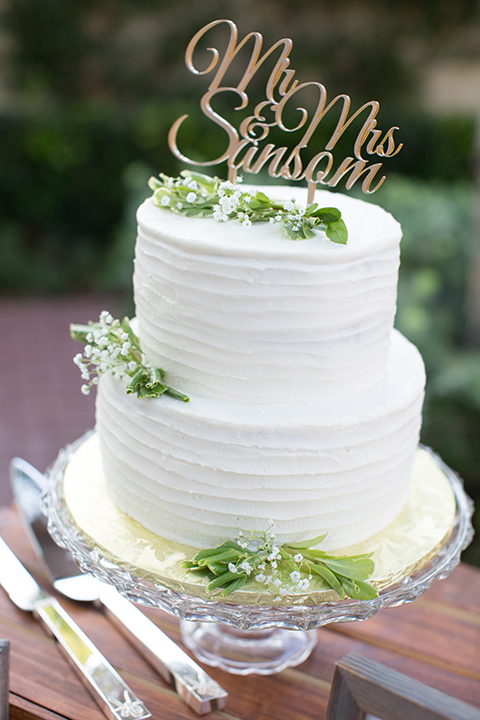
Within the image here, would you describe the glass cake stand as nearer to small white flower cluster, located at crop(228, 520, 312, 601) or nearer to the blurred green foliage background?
small white flower cluster, located at crop(228, 520, 312, 601)

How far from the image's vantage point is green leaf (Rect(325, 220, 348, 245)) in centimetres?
160

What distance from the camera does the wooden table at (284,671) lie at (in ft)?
5.76

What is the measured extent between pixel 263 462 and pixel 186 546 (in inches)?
13.7

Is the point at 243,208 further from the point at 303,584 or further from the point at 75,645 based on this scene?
the point at 75,645

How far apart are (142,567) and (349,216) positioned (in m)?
1.06

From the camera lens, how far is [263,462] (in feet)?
5.37

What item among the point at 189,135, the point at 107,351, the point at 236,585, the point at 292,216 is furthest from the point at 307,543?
the point at 189,135

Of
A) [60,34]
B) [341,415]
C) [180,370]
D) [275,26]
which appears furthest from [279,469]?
[275,26]

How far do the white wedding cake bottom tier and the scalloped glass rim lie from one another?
0.16 metres

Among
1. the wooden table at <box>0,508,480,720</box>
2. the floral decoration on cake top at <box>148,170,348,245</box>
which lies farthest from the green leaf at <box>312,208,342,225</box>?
the wooden table at <box>0,508,480,720</box>

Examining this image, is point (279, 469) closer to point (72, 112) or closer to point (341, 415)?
point (341, 415)

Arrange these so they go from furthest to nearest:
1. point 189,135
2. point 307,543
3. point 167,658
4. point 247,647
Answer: point 189,135, point 247,647, point 167,658, point 307,543

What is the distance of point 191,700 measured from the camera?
1.75 metres

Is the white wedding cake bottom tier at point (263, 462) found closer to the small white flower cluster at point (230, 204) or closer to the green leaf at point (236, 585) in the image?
the green leaf at point (236, 585)
